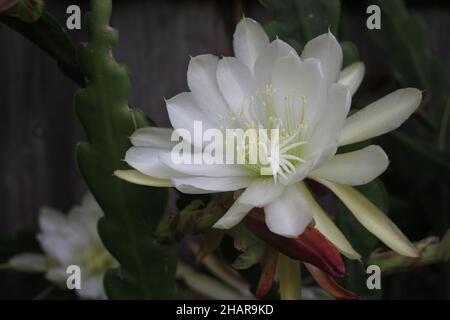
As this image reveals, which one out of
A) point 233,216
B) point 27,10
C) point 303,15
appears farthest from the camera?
point 303,15

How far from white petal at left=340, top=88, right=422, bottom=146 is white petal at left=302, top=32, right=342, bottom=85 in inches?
1.8

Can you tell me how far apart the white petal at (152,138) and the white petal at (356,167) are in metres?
0.15

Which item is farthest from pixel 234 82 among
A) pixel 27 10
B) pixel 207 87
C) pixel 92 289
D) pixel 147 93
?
pixel 147 93

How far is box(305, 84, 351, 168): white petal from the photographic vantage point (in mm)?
573

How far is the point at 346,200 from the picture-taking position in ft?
2.01

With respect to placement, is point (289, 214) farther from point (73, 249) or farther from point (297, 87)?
point (73, 249)

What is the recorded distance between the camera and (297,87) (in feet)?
2.05

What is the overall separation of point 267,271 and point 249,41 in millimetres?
234

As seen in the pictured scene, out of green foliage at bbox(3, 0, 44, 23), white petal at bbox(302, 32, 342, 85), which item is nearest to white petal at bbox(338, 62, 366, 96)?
white petal at bbox(302, 32, 342, 85)

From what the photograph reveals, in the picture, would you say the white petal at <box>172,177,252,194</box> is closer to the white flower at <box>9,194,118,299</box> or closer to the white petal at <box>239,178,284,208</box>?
the white petal at <box>239,178,284,208</box>

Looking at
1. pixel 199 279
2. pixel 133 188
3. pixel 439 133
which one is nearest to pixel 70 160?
pixel 199 279

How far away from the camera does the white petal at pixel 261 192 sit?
57cm

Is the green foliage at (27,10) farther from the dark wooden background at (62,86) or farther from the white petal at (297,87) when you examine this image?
the dark wooden background at (62,86)

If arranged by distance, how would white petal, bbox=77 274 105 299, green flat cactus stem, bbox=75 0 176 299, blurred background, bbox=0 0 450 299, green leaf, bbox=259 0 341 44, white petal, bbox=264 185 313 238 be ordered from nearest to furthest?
white petal, bbox=264 185 313 238 < green flat cactus stem, bbox=75 0 176 299 < green leaf, bbox=259 0 341 44 < white petal, bbox=77 274 105 299 < blurred background, bbox=0 0 450 299
